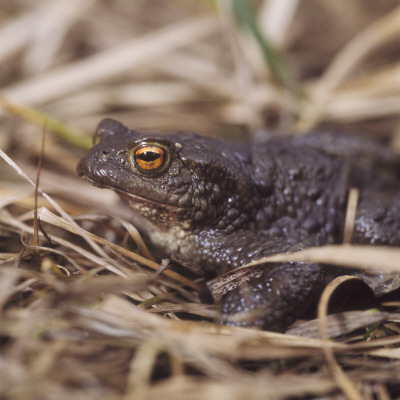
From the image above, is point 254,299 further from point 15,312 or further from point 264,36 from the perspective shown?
point 264,36

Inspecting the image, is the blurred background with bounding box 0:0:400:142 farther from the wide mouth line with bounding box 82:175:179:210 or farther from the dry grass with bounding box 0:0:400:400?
the wide mouth line with bounding box 82:175:179:210

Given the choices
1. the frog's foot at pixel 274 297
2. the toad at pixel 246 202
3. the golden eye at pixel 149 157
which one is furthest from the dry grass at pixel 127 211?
the golden eye at pixel 149 157

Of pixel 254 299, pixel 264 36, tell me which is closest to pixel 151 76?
pixel 264 36

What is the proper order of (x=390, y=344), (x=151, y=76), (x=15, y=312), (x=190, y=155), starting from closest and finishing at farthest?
1. (x=15, y=312)
2. (x=390, y=344)
3. (x=190, y=155)
4. (x=151, y=76)

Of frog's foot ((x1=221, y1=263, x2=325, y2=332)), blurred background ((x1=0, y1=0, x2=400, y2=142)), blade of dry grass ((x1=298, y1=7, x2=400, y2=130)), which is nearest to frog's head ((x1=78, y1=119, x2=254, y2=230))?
frog's foot ((x1=221, y1=263, x2=325, y2=332))

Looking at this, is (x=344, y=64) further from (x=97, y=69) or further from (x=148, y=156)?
(x=148, y=156)

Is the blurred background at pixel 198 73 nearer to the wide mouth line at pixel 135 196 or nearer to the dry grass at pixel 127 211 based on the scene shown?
the dry grass at pixel 127 211
